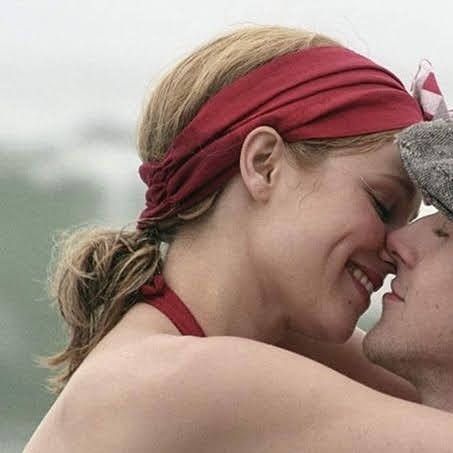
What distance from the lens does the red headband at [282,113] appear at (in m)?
1.84

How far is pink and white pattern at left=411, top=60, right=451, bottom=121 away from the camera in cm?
188

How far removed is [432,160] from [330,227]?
237 millimetres

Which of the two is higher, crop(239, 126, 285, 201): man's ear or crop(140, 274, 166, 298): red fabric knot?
crop(239, 126, 285, 201): man's ear

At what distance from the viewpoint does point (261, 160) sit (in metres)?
1.84

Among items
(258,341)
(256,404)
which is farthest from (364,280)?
(256,404)

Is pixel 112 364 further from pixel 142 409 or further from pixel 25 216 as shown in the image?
pixel 25 216

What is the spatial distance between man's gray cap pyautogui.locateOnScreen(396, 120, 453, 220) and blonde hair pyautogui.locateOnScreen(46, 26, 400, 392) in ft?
0.58

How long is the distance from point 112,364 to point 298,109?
46cm

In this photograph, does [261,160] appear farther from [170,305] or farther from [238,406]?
[238,406]

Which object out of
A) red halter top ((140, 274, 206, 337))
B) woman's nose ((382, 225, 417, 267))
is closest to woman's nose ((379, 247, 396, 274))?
woman's nose ((382, 225, 417, 267))

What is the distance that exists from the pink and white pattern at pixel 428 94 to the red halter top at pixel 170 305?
1.45ft

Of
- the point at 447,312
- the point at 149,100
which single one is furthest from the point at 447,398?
the point at 149,100

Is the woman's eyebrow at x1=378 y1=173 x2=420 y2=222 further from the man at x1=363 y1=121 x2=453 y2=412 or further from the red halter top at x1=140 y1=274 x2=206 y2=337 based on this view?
the red halter top at x1=140 y1=274 x2=206 y2=337

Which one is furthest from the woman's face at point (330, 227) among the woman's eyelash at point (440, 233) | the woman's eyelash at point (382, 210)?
the woman's eyelash at point (440, 233)
